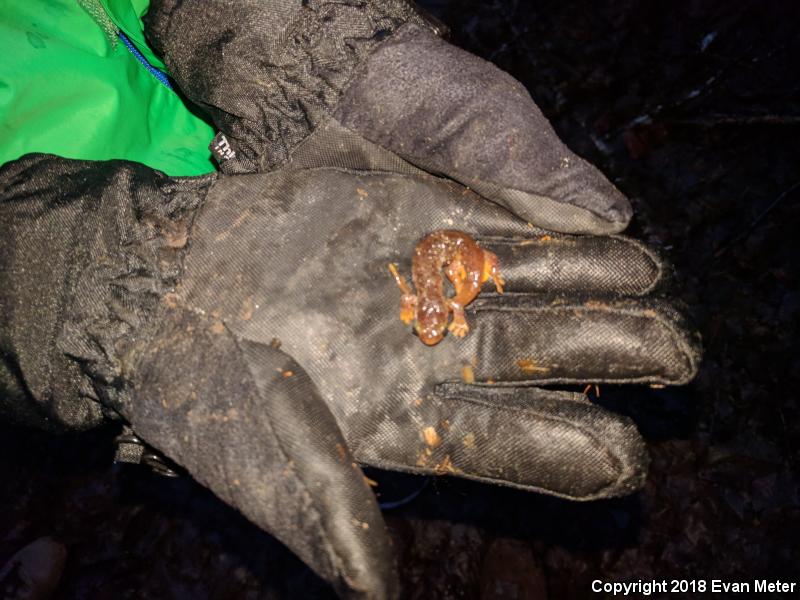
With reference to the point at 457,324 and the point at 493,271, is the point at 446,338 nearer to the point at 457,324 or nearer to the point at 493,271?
the point at 457,324

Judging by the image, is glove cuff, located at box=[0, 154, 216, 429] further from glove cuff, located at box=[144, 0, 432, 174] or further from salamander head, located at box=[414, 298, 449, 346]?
salamander head, located at box=[414, 298, 449, 346]

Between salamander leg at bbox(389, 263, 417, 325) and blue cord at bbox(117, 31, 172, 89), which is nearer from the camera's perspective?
salamander leg at bbox(389, 263, 417, 325)

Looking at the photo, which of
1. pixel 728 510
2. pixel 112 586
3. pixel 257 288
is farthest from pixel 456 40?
pixel 112 586

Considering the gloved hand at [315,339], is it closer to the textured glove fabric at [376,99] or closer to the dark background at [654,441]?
the textured glove fabric at [376,99]

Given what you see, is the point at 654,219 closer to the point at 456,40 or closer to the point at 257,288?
the point at 456,40

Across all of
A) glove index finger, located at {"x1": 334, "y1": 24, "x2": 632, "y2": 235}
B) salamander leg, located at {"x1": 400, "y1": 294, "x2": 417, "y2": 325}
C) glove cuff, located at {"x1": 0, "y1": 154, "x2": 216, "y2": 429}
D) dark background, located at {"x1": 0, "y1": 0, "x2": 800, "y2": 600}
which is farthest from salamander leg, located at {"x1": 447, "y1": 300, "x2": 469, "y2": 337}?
dark background, located at {"x1": 0, "y1": 0, "x2": 800, "y2": 600}

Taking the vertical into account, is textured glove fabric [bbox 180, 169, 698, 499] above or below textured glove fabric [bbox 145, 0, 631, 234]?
below

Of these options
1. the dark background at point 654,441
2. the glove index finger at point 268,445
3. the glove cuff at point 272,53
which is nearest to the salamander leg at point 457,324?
Result: the glove index finger at point 268,445
